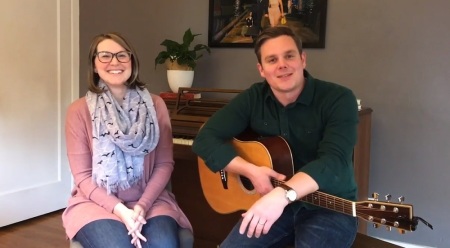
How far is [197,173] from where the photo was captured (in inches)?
95.9

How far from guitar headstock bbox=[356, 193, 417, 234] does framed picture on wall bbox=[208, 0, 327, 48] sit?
4.83 ft

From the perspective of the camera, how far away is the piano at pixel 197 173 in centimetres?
234

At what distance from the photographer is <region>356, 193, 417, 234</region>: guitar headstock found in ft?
4.07

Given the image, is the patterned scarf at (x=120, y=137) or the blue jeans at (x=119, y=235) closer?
the blue jeans at (x=119, y=235)

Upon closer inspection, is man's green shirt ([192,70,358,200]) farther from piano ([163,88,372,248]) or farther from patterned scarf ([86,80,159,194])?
piano ([163,88,372,248])

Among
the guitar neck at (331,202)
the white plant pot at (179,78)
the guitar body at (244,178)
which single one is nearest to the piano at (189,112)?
the white plant pot at (179,78)

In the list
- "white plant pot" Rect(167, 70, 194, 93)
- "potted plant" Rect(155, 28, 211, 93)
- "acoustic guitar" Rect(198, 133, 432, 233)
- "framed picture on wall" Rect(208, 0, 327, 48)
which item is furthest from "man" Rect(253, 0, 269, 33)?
"acoustic guitar" Rect(198, 133, 432, 233)

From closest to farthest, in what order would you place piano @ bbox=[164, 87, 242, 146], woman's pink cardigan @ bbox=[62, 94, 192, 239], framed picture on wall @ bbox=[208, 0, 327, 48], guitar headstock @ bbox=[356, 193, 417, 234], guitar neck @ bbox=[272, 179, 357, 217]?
guitar headstock @ bbox=[356, 193, 417, 234], guitar neck @ bbox=[272, 179, 357, 217], woman's pink cardigan @ bbox=[62, 94, 192, 239], piano @ bbox=[164, 87, 242, 146], framed picture on wall @ bbox=[208, 0, 327, 48]

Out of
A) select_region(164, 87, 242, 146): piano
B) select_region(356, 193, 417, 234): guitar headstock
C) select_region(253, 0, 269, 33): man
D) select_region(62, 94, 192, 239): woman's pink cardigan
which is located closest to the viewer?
select_region(356, 193, 417, 234): guitar headstock

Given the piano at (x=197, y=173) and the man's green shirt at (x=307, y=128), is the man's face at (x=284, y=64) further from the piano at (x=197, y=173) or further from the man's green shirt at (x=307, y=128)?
the piano at (x=197, y=173)

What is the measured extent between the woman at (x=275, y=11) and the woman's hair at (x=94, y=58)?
3.80 feet

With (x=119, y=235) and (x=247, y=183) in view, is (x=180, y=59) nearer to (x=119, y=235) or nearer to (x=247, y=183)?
(x=247, y=183)

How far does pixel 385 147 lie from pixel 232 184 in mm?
1106

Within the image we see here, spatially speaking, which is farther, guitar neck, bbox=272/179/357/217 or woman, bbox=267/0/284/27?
woman, bbox=267/0/284/27
